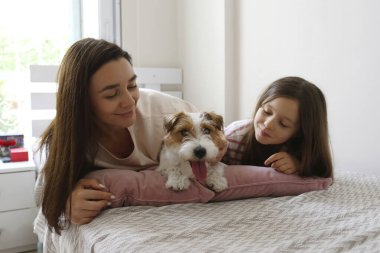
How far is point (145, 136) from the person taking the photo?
1306mm

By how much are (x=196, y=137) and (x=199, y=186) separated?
153 millimetres

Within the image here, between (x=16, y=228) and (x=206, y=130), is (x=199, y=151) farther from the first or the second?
(x=16, y=228)

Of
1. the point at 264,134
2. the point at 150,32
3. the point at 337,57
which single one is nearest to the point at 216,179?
the point at 264,134

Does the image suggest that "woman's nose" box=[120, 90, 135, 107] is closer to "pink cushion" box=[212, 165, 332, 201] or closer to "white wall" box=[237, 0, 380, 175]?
"pink cushion" box=[212, 165, 332, 201]

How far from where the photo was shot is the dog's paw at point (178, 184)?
3.41 feet

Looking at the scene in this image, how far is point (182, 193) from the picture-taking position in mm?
1045

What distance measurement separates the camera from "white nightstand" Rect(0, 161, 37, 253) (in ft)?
6.19

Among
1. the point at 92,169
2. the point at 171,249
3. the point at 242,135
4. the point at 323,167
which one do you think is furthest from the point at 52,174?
the point at 323,167

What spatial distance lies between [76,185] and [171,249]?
44 cm

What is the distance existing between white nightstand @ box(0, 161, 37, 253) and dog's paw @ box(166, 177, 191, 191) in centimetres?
120

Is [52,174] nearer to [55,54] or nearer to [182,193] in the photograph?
[182,193]

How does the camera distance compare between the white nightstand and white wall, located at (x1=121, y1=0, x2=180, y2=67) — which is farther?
white wall, located at (x1=121, y1=0, x2=180, y2=67)

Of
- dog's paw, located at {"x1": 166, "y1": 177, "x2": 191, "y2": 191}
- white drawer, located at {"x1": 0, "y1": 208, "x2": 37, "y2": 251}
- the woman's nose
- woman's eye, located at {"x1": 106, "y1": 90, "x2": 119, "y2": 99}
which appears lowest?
white drawer, located at {"x1": 0, "y1": 208, "x2": 37, "y2": 251}

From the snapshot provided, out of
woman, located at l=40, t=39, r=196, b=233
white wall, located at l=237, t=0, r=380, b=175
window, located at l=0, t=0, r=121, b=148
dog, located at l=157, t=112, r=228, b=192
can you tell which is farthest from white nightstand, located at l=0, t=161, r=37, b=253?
white wall, located at l=237, t=0, r=380, b=175
